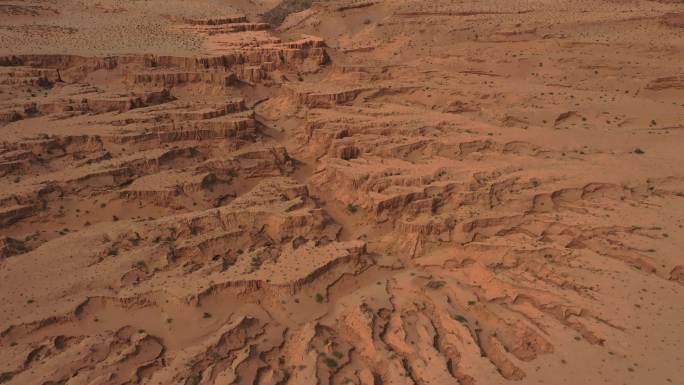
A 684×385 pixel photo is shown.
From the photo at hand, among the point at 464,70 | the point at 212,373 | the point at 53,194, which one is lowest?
the point at 212,373

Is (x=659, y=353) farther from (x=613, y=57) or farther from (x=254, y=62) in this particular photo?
(x=254, y=62)

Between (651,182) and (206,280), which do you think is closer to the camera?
(206,280)

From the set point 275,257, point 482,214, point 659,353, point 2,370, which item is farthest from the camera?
point 482,214

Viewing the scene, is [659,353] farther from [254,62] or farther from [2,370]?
[254,62]

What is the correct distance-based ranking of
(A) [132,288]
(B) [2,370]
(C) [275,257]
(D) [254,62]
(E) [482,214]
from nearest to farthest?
1. (B) [2,370]
2. (A) [132,288]
3. (C) [275,257]
4. (E) [482,214]
5. (D) [254,62]

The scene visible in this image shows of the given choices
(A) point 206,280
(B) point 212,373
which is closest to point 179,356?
(B) point 212,373

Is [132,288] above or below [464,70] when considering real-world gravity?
below

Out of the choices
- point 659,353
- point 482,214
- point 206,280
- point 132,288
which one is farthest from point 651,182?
point 132,288
